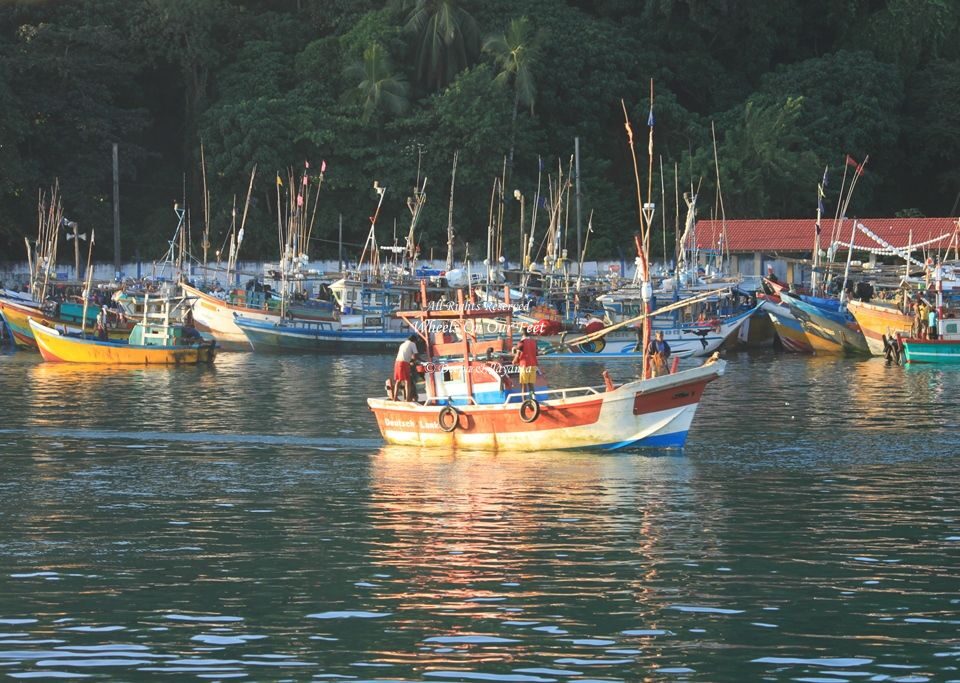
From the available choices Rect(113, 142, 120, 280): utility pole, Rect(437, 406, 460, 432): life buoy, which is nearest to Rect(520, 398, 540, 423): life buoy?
Rect(437, 406, 460, 432): life buoy

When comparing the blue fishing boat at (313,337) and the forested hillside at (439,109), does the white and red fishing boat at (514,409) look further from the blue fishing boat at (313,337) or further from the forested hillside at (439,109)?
the forested hillside at (439,109)

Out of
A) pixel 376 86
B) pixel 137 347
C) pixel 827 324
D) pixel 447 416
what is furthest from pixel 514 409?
pixel 376 86

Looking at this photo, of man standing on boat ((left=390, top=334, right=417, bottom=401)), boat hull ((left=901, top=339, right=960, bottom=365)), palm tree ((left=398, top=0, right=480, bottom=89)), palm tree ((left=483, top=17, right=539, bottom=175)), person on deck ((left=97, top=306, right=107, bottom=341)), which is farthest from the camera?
palm tree ((left=398, top=0, right=480, bottom=89))

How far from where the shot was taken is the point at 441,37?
8825 centimetres

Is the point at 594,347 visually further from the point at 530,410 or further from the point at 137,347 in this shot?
the point at 530,410

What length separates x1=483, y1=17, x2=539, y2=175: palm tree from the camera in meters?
84.8

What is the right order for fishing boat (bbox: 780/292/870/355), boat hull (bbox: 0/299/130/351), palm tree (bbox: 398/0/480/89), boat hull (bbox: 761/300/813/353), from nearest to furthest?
fishing boat (bbox: 780/292/870/355)
boat hull (bbox: 0/299/130/351)
boat hull (bbox: 761/300/813/353)
palm tree (bbox: 398/0/480/89)

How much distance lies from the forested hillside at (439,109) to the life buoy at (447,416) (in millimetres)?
49651

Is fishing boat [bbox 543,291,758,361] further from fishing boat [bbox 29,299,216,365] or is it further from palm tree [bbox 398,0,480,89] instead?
palm tree [bbox 398,0,480,89]

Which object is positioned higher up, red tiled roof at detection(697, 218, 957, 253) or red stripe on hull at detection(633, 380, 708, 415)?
red tiled roof at detection(697, 218, 957, 253)

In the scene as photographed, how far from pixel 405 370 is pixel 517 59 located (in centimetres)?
5227

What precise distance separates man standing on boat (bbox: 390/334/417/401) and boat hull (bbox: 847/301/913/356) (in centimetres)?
3019

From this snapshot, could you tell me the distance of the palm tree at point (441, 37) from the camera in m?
87.8

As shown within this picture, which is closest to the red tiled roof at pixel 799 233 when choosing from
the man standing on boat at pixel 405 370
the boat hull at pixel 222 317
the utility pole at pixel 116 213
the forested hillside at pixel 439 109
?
the forested hillside at pixel 439 109
